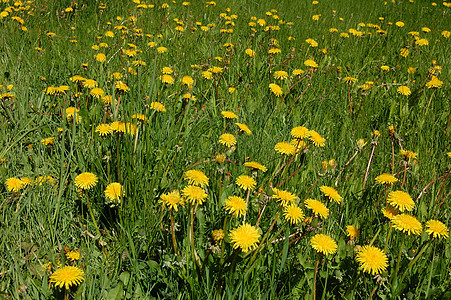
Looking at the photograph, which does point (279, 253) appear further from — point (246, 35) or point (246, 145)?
point (246, 35)

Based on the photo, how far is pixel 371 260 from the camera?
1088mm

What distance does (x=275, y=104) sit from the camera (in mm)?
2572

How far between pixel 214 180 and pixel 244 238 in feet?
1.67

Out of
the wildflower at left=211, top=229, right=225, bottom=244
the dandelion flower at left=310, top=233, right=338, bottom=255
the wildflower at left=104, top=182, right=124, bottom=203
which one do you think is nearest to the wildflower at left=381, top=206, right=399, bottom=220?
the dandelion flower at left=310, top=233, right=338, bottom=255

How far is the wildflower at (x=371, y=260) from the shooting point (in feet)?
3.53

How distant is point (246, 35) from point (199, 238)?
3035mm

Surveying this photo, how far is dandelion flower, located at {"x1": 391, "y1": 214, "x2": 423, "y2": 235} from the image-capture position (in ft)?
3.76

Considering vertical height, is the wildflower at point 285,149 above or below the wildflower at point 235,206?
above

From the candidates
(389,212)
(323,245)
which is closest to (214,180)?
(323,245)

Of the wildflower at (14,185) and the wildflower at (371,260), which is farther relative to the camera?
the wildflower at (14,185)

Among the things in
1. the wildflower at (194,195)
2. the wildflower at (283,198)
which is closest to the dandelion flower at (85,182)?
the wildflower at (194,195)

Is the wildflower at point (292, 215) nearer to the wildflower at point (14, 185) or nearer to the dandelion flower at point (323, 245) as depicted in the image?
the dandelion flower at point (323, 245)

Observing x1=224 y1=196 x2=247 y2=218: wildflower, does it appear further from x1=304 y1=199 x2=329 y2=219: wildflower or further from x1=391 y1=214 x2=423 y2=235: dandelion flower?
x1=391 y1=214 x2=423 y2=235: dandelion flower

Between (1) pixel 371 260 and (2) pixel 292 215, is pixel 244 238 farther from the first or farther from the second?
(1) pixel 371 260
